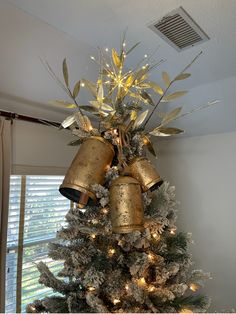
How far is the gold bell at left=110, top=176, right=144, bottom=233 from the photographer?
0.72 meters

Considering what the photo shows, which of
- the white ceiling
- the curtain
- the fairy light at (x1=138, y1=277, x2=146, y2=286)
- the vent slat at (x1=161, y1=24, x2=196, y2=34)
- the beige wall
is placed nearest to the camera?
the fairy light at (x1=138, y1=277, x2=146, y2=286)

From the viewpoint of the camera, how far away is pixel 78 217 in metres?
0.93

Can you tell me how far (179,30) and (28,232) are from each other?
1.65 m

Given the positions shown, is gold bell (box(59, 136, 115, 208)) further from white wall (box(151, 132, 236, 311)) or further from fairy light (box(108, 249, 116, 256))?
white wall (box(151, 132, 236, 311))

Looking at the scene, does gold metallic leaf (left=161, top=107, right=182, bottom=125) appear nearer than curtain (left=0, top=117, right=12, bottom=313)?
Yes

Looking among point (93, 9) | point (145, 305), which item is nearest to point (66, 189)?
point (145, 305)

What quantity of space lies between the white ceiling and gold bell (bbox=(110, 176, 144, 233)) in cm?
89

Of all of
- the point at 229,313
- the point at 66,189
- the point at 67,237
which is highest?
the point at 66,189

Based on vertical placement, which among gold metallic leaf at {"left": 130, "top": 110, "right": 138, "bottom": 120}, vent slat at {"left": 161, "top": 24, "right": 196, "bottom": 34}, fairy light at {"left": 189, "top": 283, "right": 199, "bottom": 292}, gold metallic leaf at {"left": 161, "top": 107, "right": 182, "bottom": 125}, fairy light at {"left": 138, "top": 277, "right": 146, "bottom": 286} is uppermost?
vent slat at {"left": 161, "top": 24, "right": 196, "bottom": 34}

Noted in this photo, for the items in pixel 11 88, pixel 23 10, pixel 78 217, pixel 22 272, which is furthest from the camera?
pixel 22 272

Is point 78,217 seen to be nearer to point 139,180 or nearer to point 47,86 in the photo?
point 139,180

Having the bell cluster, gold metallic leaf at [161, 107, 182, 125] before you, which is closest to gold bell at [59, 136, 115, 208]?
the bell cluster

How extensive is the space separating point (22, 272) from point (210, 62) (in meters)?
1.93

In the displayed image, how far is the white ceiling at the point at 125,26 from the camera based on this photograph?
118 cm
